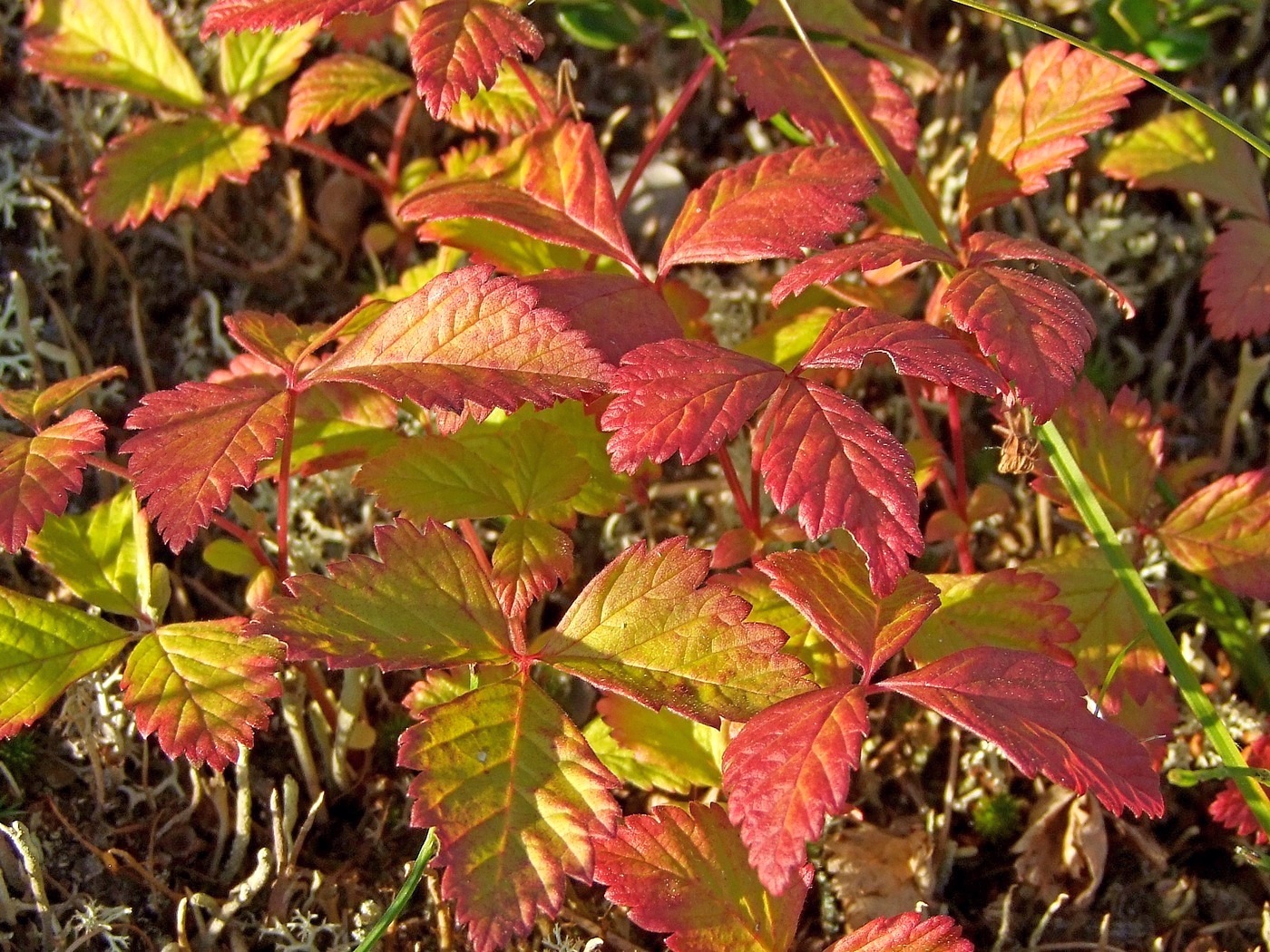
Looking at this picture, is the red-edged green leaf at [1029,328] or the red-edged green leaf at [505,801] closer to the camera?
the red-edged green leaf at [505,801]

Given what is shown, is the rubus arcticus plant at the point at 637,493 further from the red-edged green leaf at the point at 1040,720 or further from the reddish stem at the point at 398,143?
the reddish stem at the point at 398,143

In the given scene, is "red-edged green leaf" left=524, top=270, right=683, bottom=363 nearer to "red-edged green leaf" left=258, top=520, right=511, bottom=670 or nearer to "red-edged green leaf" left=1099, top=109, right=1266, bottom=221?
"red-edged green leaf" left=258, top=520, right=511, bottom=670

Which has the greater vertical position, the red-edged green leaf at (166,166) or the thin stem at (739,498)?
the red-edged green leaf at (166,166)

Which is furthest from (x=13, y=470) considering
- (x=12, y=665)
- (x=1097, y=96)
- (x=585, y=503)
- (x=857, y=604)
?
(x=1097, y=96)

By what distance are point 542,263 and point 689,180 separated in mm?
712

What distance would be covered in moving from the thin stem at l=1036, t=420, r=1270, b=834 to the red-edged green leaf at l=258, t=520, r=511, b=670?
841mm

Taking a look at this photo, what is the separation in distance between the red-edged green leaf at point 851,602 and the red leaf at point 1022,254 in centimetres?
45

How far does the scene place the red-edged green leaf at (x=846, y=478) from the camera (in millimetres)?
1400

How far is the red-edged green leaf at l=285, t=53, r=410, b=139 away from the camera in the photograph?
2188 mm

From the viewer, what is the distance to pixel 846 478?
144 centimetres

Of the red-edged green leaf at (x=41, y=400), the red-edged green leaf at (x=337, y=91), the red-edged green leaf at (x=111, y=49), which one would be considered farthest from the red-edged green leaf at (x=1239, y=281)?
the red-edged green leaf at (x=111, y=49)

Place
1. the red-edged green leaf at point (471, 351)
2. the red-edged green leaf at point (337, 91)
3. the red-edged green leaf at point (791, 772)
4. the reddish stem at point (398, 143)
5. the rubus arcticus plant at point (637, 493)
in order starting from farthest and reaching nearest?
the reddish stem at point (398, 143)
the red-edged green leaf at point (337, 91)
the red-edged green leaf at point (471, 351)
the rubus arcticus plant at point (637, 493)
the red-edged green leaf at point (791, 772)

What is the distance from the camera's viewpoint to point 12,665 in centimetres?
162

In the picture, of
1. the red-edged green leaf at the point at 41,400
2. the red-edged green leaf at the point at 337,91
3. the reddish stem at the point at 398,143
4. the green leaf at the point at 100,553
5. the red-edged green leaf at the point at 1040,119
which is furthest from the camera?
the reddish stem at the point at 398,143
